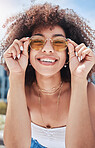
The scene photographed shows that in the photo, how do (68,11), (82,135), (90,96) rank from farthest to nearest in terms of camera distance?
(68,11) < (90,96) < (82,135)

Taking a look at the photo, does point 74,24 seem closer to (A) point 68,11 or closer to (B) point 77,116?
(A) point 68,11

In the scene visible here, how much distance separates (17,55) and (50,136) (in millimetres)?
902

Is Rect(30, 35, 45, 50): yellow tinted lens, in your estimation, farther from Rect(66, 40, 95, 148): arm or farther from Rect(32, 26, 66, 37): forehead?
Rect(66, 40, 95, 148): arm

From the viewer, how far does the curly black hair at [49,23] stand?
1.85 metres

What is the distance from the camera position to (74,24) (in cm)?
200

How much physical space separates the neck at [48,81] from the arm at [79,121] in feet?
1.46

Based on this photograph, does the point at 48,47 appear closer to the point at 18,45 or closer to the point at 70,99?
the point at 18,45

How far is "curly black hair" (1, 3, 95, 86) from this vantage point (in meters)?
1.85

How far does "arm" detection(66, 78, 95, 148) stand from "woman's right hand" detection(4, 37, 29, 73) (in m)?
0.46

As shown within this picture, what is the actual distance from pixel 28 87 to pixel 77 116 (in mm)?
790

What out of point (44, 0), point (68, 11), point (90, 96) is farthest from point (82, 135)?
point (44, 0)

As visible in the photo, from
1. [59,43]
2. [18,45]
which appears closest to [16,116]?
[18,45]

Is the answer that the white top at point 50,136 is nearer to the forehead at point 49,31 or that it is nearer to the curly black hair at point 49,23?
the curly black hair at point 49,23

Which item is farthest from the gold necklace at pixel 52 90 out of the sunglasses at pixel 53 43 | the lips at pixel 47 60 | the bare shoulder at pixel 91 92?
the sunglasses at pixel 53 43
